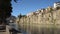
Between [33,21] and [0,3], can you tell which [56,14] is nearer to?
[33,21]

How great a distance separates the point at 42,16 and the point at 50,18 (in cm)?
1888

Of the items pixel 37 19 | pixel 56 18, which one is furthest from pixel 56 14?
pixel 37 19

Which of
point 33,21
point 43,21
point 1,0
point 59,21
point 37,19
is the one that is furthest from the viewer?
point 33,21

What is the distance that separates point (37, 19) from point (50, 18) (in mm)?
29173

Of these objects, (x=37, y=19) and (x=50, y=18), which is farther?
(x=37, y=19)

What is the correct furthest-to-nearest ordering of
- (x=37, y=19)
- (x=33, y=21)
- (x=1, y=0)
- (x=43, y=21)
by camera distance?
(x=33, y=21)
(x=37, y=19)
(x=43, y=21)
(x=1, y=0)

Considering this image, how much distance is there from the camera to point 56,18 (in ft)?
496

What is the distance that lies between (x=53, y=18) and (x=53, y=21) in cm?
296

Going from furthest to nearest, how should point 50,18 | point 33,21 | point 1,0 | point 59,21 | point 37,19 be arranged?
point 33,21 → point 37,19 → point 50,18 → point 59,21 → point 1,0

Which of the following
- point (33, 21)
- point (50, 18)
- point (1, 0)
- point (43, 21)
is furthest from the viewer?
point (33, 21)

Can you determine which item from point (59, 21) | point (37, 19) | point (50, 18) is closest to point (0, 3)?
point (59, 21)

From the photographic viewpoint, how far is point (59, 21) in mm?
147125

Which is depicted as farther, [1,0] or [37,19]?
[37,19]

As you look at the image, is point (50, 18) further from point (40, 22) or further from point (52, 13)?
point (40, 22)
